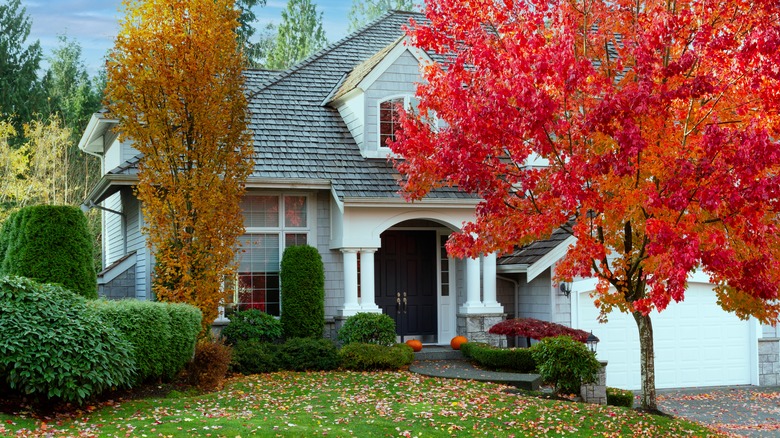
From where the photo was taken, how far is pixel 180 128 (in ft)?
47.1

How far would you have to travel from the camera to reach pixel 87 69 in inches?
1757

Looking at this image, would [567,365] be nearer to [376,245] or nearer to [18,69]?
[376,245]

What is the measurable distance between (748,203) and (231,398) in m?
6.96

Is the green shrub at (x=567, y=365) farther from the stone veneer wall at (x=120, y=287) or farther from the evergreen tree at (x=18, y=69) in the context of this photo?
the evergreen tree at (x=18, y=69)

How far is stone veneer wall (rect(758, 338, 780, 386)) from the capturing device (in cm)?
1814

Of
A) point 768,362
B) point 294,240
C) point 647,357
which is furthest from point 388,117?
point 768,362

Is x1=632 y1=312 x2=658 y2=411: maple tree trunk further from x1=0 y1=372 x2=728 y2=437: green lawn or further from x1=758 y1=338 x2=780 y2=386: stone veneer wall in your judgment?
x1=758 y1=338 x2=780 y2=386: stone veneer wall

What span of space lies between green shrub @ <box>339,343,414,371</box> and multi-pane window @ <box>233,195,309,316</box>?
7.51 feet

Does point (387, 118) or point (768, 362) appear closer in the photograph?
point (387, 118)

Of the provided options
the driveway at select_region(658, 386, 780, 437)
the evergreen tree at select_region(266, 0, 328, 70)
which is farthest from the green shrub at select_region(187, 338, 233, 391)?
the evergreen tree at select_region(266, 0, 328, 70)

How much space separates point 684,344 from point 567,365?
5.84 meters

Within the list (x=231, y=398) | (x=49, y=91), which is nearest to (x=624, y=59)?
(x=231, y=398)

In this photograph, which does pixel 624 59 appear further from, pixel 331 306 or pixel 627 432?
pixel 331 306

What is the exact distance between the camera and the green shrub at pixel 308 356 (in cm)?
1524
